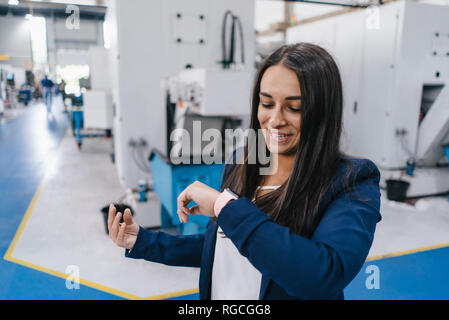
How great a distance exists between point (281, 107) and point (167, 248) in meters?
0.44

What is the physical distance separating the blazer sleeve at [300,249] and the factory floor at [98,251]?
4.81 feet

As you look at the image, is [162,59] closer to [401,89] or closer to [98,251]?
[98,251]

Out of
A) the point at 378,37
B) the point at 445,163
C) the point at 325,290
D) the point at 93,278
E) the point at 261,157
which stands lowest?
the point at 93,278

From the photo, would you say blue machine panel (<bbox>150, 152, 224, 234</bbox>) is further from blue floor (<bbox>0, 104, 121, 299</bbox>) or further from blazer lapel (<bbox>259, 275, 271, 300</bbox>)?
blazer lapel (<bbox>259, 275, 271, 300</bbox>)

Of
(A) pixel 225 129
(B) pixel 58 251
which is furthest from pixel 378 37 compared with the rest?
(B) pixel 58 251

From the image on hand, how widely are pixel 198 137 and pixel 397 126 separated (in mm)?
2199

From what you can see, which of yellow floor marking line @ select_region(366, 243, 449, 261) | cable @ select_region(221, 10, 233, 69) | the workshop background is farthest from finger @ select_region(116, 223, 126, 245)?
cable @ select_region(221, 10, 233, 69)

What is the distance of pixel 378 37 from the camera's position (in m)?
3.40

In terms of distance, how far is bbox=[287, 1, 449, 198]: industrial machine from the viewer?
120 inches

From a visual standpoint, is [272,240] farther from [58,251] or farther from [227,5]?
[227,5]

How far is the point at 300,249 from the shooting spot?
0.53m

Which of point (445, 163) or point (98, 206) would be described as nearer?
point (98, 206)

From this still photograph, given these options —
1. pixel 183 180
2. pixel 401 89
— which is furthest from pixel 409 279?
pixel 401 89

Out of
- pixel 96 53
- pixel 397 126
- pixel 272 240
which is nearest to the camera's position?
pixel 272 240
